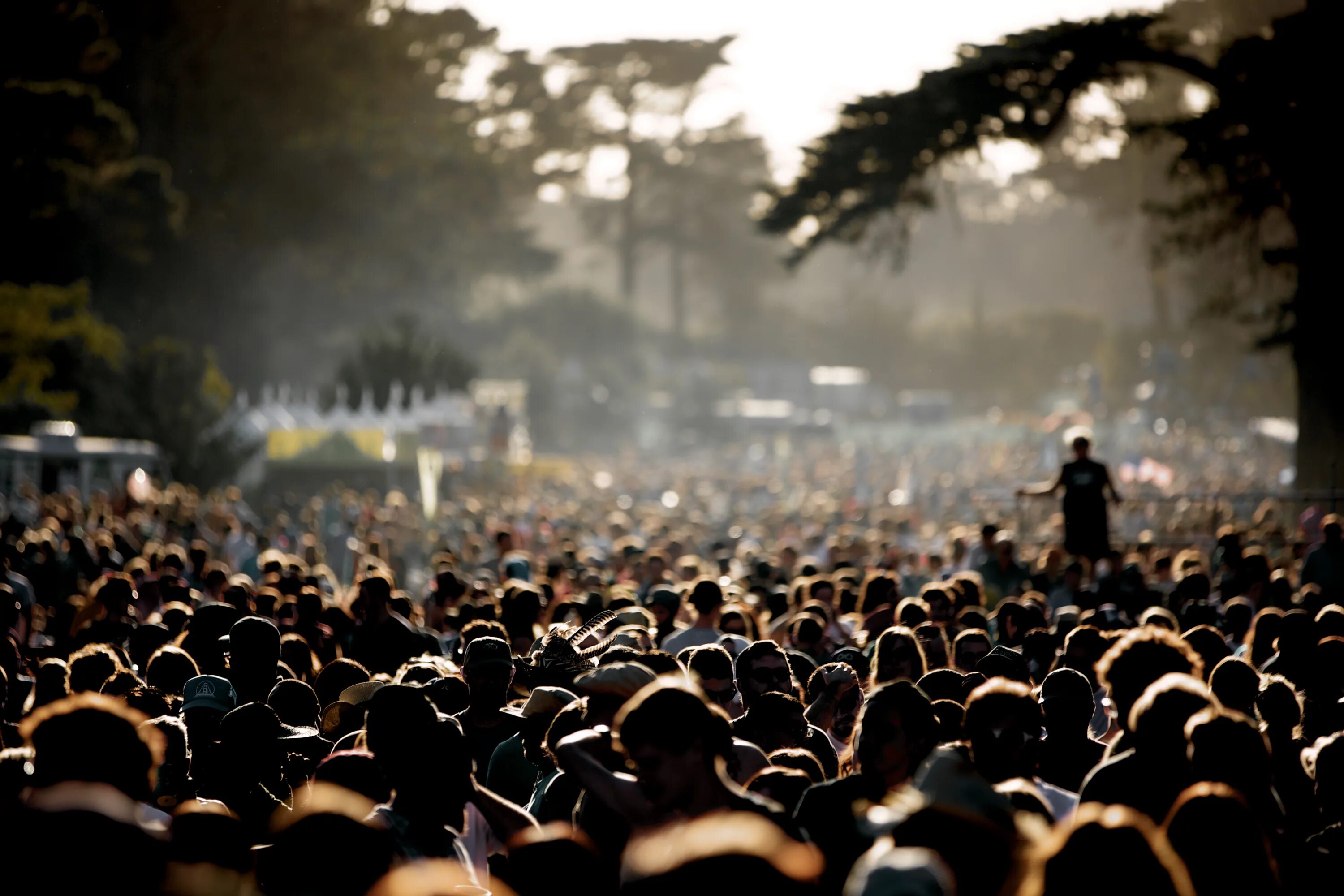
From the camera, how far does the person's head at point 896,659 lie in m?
6.60

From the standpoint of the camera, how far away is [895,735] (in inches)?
176

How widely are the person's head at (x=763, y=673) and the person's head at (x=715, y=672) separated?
148mm

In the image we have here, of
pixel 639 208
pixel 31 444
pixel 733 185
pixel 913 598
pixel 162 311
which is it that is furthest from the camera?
pixel 639 208

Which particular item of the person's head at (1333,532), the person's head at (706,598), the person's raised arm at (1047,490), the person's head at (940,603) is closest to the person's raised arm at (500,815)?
the person's head at (706,598)

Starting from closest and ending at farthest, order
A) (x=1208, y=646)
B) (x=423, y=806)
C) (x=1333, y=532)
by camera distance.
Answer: (x=423, y=806) → (x=1208, y=646) → (x=1333, y=532)

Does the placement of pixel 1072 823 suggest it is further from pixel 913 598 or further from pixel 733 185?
pixel 733 185

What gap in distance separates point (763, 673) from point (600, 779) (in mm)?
2313

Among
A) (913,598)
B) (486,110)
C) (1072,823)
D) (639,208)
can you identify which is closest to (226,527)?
(913,598)

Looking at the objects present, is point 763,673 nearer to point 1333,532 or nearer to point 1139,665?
point 1139,665

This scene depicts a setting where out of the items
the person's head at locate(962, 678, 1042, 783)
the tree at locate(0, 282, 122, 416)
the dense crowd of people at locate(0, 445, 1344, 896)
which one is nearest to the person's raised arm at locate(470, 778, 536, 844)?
the dense crowd of people at locate(0, 445, 1344, 896)

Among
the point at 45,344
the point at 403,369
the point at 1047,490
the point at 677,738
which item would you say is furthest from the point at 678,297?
the point at 677,738

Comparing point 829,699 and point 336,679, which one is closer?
point 829,699

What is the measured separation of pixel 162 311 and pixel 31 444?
1146 inches

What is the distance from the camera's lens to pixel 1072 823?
316 centimetres
